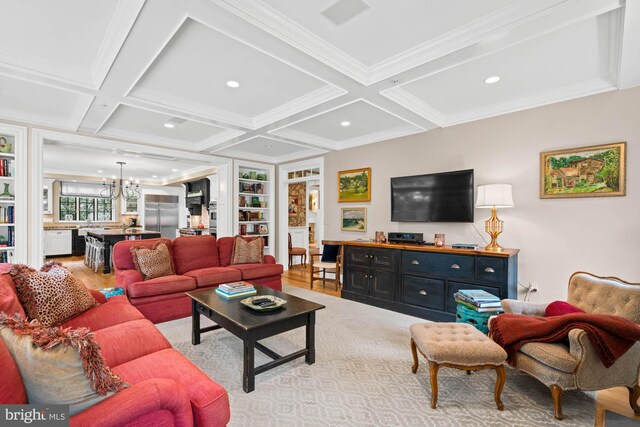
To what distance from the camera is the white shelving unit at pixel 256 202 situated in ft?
22.1

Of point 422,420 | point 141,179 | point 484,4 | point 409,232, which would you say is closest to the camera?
point 422,420

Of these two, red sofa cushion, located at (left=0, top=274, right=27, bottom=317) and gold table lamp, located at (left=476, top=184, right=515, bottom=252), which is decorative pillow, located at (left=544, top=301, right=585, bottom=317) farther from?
red sofa cushion, located at (left=0, top=274, right=27, bottom=317)

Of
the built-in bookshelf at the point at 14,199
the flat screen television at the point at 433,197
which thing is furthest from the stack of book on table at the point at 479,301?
the built-in bookshelf at the point at 14,199

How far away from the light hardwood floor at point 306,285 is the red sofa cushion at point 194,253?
167cm

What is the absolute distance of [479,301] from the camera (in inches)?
108

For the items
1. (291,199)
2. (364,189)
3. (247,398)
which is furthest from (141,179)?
(247,398)

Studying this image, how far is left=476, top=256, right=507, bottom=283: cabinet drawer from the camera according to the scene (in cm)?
322

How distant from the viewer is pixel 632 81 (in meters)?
2.82

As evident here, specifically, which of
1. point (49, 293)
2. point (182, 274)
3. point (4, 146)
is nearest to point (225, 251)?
point (182, 274)

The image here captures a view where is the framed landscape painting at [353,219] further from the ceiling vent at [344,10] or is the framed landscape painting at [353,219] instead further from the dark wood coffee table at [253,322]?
the ceiling vent at [344,10]

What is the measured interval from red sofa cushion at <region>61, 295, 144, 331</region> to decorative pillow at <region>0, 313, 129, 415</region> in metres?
1.19

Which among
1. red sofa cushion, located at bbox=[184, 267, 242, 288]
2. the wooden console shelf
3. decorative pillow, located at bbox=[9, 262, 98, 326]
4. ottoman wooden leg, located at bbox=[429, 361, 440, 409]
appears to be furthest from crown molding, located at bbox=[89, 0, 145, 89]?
the wooden console shelf

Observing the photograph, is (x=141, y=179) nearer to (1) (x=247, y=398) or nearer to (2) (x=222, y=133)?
(2) (x=222, y=133)

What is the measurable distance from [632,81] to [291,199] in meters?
A: 6.60
